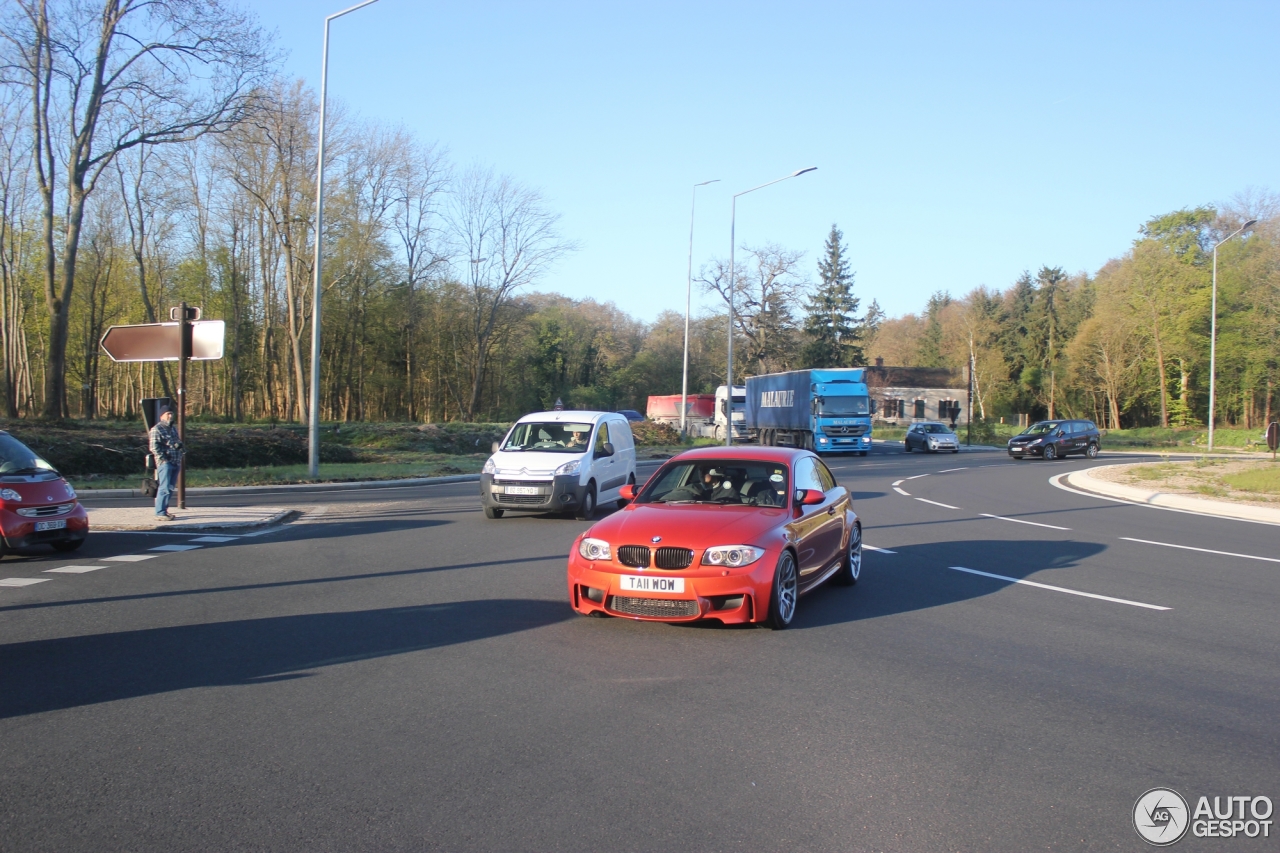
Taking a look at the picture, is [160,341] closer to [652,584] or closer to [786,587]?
[652,584]

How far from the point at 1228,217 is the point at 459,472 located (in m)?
64.1

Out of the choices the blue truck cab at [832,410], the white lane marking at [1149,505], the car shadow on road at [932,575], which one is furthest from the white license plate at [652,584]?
the blue truck cab at [832,410]

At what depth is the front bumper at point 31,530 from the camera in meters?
10.8

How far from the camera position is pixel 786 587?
304 inches

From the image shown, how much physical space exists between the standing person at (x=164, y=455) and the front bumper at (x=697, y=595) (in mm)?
9799

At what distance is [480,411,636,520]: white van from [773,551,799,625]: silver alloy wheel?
7.00 meters

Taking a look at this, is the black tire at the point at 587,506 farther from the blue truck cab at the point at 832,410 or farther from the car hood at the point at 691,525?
the blue truck cab at the point at 832,410

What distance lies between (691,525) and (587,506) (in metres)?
8.09

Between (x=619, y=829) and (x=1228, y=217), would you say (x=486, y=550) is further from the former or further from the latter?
(x=1228, y=217)

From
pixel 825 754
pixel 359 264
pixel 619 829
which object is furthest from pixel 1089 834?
pixel 359 264

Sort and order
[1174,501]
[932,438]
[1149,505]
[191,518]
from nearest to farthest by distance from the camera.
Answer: [191,518], [1149,505], [1174,501], [932,438]

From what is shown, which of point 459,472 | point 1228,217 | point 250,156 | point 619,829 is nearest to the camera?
point 619,829

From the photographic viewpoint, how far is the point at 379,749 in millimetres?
4859

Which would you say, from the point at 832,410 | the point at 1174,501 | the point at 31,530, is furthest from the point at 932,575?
the point at 832,410
